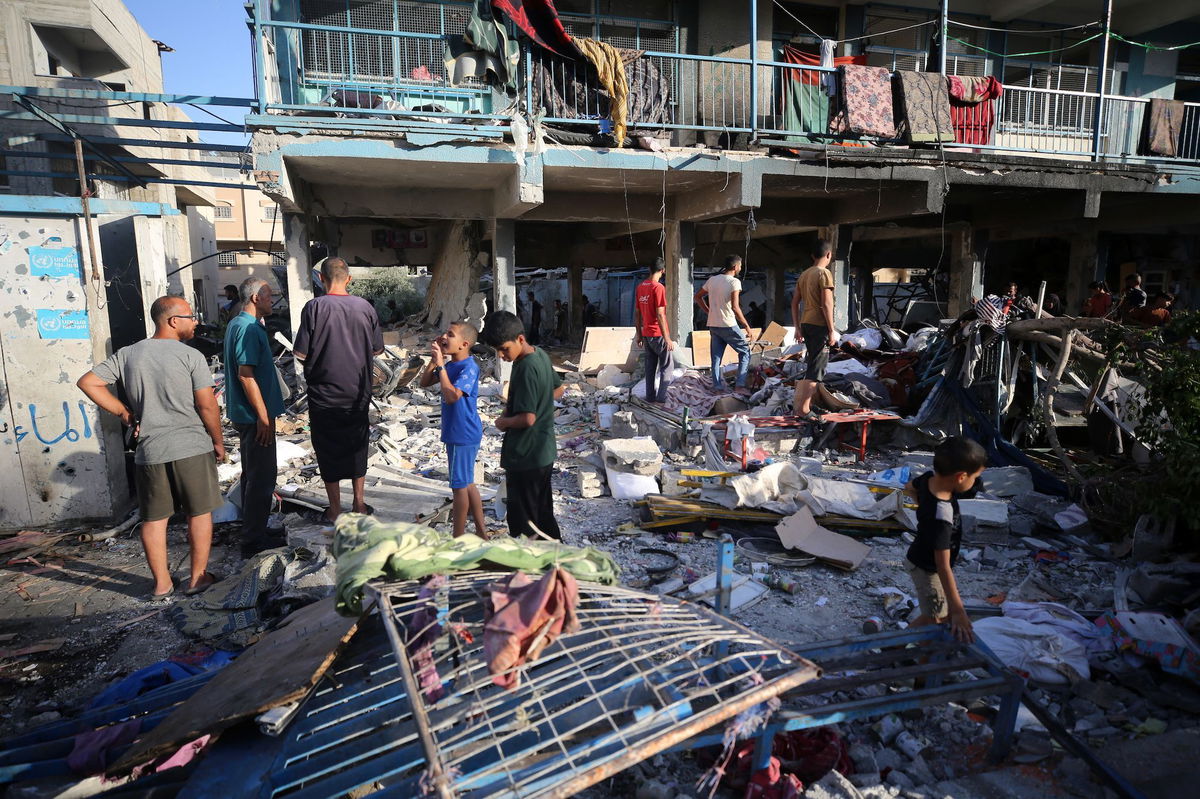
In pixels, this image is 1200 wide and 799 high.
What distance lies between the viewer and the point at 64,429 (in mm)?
4785

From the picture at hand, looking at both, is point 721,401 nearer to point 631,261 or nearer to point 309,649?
point 309,649

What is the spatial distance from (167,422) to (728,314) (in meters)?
5.69

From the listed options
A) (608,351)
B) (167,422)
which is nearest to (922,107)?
(608,351)

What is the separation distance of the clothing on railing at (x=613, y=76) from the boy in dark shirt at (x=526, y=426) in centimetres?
507

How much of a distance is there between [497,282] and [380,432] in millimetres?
3349

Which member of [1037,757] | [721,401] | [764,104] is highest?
[764,104]

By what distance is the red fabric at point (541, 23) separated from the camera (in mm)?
7250

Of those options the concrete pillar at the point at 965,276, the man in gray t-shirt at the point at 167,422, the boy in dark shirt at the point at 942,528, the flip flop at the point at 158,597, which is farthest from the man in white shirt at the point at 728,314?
the flip flop at the point at 158,597

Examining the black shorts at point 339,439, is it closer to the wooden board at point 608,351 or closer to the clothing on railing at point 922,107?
the wooden board at point 608,351

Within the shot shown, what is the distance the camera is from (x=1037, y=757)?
262 cm

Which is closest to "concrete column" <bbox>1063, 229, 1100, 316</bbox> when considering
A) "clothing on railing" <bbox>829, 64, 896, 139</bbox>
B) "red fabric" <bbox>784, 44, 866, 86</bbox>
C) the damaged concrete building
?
the damaged concrete building

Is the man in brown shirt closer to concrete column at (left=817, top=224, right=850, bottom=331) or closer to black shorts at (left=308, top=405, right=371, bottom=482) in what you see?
concrete column at (left=817, top=224, right=850, bottom=331)

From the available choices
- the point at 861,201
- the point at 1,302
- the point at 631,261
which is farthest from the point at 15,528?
the point at 631,261

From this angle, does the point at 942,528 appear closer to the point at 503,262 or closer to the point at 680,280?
the point at 680,280
